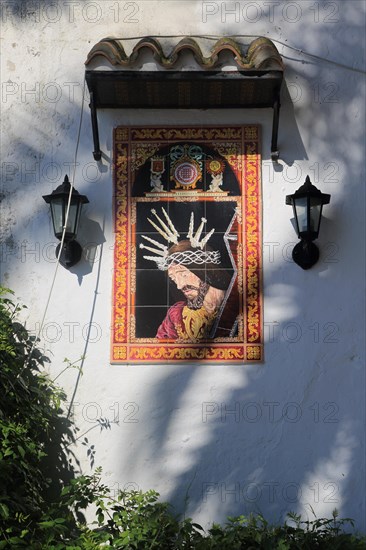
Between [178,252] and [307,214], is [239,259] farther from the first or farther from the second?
[307,214]

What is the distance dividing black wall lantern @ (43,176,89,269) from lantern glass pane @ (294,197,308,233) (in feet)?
4.56

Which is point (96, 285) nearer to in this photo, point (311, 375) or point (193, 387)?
point (193, 387)

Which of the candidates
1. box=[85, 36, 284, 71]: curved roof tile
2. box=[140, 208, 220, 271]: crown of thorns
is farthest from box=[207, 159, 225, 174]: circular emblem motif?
box=[85, 36, 284, 71]: curved roof tile

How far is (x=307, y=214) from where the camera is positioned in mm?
5082

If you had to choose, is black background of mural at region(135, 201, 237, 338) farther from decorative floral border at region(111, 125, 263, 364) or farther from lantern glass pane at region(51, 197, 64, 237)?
lantern glass pane at region(51, 197, 64, 237)

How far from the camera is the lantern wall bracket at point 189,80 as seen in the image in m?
5.05

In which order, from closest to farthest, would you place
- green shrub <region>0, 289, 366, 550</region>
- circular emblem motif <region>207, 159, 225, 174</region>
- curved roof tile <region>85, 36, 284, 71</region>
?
green shrub <region>0, 289, 366, 550</region>, curved roof tile <region>85, 36, 284, 71</region>, circular emblem motif <region>207, 159, 225, 174</region>

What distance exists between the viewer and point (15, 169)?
548 centimetres

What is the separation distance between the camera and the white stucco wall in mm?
5066

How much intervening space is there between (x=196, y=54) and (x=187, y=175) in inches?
31.1

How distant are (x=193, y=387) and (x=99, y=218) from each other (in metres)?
1.29

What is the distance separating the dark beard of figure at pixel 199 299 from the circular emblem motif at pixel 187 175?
2.31ft

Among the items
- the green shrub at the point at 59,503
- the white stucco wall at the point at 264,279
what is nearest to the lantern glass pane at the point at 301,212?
the white stucco wall at the point at 264,279

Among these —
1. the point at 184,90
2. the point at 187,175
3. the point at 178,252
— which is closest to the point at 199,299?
the point at 178,252
